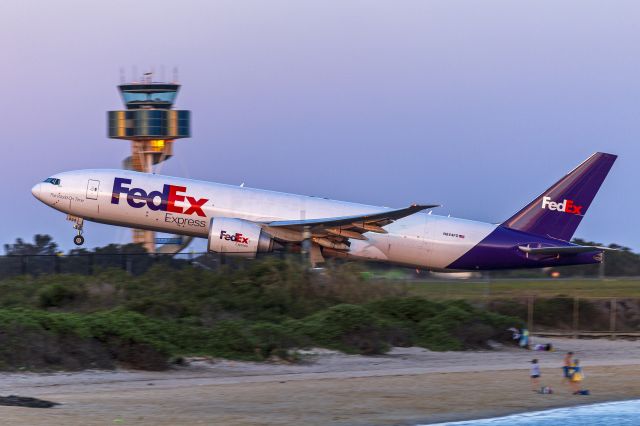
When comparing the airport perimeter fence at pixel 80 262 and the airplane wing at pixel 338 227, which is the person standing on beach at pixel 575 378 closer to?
the airplane wing at pixel 338 227

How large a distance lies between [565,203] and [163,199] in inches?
607

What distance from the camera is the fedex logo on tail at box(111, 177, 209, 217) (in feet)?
129

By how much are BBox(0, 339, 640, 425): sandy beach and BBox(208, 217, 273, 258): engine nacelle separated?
11168 millimetres

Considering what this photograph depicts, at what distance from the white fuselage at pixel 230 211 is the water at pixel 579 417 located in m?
19.3

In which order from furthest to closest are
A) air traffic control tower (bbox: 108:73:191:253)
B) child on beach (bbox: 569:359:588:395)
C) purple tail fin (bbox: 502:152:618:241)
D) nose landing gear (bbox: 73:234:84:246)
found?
1. air traffic control tower (bbox: 108:73:191:253)
2. purple tail fin (bbox: 502:152:618:241)
3. nose landing gear (bbox: 73:234:84:246)
4. child on beach (bbox: 569:359:588:395)

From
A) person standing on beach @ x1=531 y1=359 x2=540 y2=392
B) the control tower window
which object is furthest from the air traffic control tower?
person standing on beach @ x1=531 y1=359 x2=540 y2=392

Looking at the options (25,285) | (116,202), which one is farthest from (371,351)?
(116,202)

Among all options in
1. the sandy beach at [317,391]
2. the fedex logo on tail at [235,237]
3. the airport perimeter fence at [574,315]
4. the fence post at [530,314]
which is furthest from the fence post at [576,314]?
the fedex logo on tail at [235,237]

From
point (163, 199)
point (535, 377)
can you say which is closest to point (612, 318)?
point (535, 377)

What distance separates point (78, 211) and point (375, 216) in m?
10.9

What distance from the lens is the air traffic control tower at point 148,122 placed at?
7106cm

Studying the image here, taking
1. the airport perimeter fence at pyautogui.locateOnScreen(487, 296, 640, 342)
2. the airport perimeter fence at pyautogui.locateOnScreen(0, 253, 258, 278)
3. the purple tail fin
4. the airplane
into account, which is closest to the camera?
the airport perimeter fence at pyautogui.locateOnScreen(487, 296, 640, 342)

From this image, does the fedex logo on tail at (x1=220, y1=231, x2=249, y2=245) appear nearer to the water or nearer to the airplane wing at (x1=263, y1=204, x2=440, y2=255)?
the airplane wing at (x1=263, y1=204, x2=440, y2=255)

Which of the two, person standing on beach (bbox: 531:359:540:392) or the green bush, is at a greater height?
the green bush
